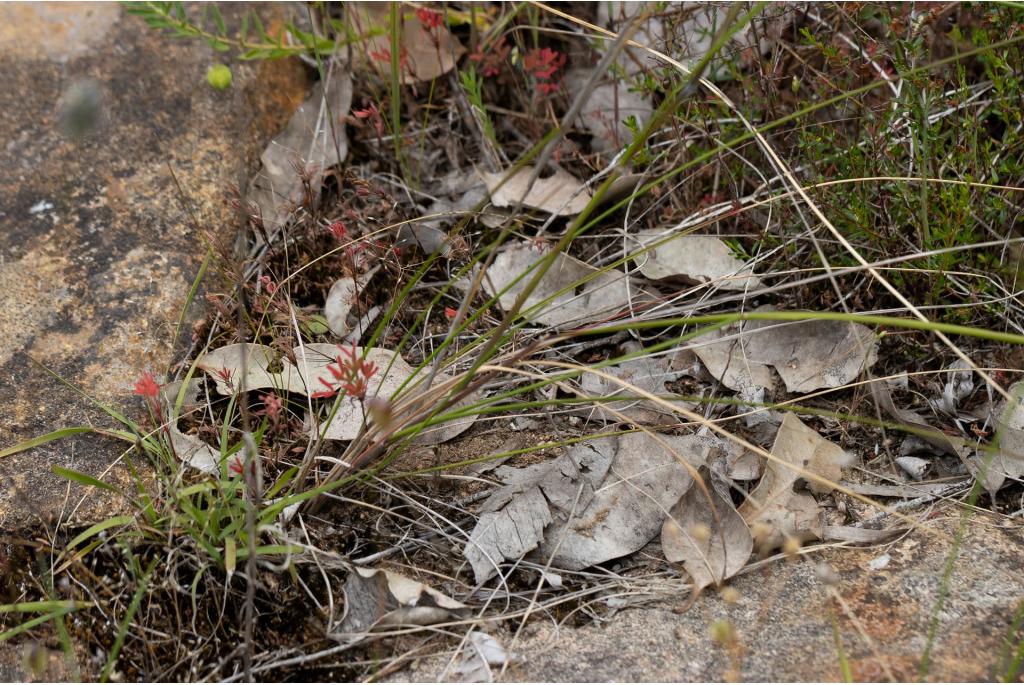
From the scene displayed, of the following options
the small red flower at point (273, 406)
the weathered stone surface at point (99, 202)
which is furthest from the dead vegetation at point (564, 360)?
the weathered stone surface at point (99, 202)

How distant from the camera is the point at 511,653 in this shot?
135cm

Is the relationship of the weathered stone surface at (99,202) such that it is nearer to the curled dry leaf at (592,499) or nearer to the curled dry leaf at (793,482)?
the curled dry leaf at (592,499)

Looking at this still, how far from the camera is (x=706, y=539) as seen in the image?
140cm

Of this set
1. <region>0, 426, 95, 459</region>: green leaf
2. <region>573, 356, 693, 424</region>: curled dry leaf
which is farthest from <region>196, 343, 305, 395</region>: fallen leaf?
<region>573, 356, 693, 424</region>: curled dry leaf

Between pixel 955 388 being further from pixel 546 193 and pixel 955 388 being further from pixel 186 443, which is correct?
pixel 186 443

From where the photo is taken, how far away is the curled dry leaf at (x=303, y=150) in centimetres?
215

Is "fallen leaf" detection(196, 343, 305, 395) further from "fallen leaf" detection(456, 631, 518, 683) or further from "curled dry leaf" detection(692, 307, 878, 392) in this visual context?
"curled dry leaf" detection(692, 307, 878, 392)

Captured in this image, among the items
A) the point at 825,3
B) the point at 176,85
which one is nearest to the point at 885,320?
the point at 825,3

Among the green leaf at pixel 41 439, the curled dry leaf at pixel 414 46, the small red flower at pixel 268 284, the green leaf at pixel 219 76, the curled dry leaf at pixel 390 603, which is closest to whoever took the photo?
the curled dry leaf at pixel 390 603

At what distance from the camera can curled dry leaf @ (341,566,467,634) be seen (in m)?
1.38

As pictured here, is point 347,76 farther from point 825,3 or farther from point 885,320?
point 885,320

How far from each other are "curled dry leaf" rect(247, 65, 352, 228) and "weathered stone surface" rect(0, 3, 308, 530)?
2.0 inches

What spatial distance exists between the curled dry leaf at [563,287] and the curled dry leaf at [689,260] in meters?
0.06

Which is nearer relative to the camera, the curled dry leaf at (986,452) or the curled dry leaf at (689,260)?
the curled dry leaf at (986,452)
